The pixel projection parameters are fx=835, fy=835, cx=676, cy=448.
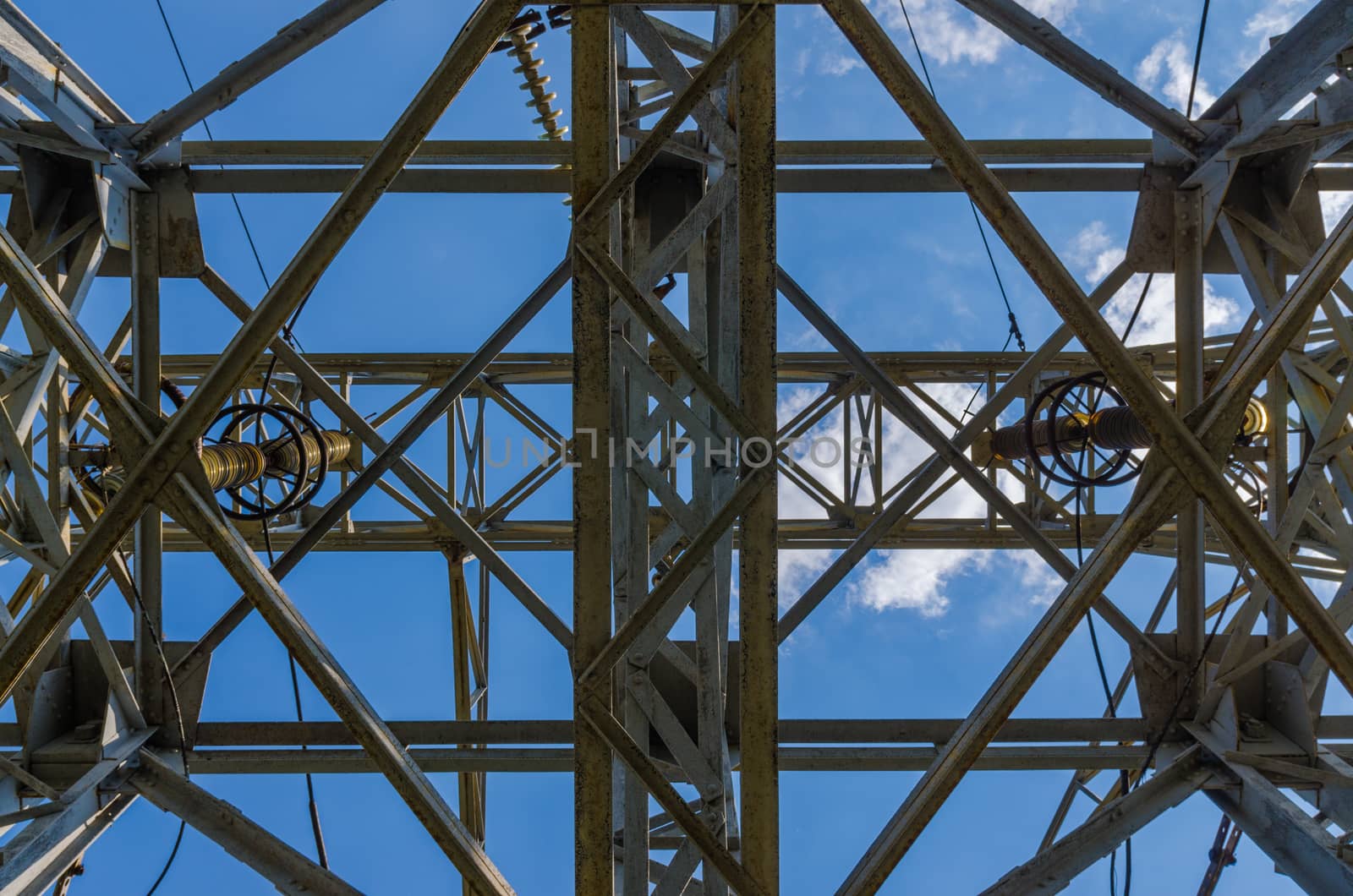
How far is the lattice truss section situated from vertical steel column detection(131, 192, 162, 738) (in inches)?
1.0

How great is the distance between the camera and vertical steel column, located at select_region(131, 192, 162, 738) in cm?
577

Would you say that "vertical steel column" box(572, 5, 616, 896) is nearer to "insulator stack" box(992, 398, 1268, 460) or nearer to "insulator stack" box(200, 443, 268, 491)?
"insulator stack" box(200, 443, 268, 491)

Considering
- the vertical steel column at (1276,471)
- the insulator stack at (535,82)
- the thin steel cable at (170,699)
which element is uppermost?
the insulator stack at (535,82)

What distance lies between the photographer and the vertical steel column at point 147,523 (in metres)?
5.77

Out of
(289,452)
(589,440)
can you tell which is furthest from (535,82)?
(589,440)

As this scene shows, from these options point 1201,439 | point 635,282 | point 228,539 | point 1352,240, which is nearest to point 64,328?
point 228,539

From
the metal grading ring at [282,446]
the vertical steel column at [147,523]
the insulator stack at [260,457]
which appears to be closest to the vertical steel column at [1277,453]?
the metal grading ring at [282,446]

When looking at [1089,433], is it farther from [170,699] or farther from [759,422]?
[170,699]

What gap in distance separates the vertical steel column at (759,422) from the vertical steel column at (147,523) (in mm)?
4358

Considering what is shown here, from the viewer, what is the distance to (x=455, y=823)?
12.7 feet

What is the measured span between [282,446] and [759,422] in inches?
260

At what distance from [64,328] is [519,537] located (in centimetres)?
615

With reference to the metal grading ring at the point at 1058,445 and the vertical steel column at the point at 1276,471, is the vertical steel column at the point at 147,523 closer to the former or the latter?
the metal grading ring at the point at 1058,445

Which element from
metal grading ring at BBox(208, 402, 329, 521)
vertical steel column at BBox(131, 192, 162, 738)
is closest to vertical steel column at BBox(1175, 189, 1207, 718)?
metal grading ring at BBox(208, 402, 329, 521)
